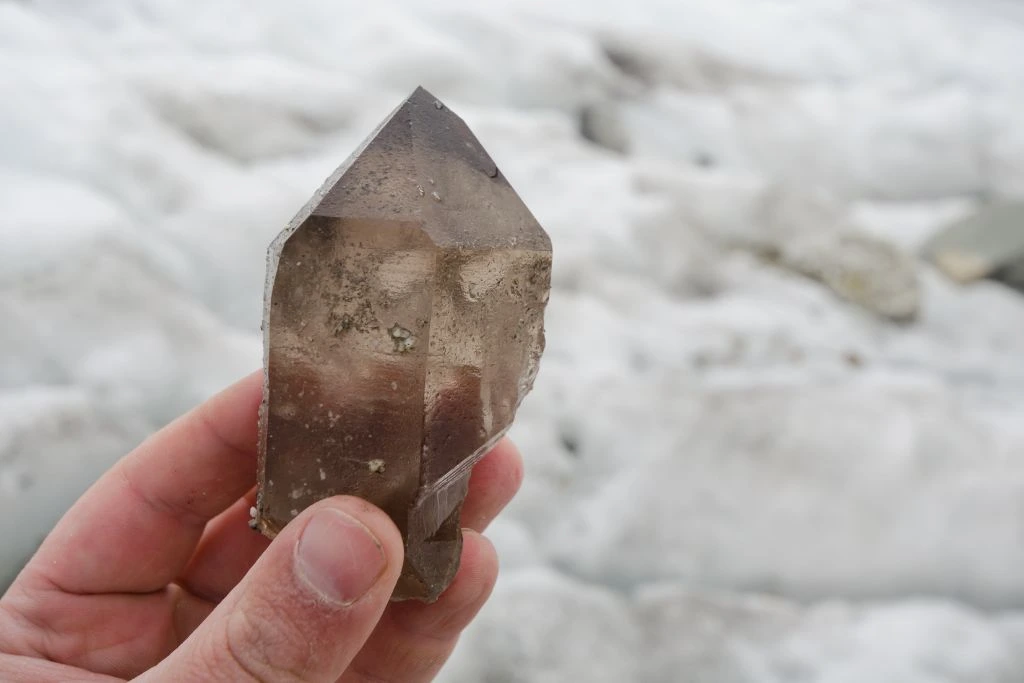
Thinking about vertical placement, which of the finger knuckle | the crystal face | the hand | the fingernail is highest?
the crystal face

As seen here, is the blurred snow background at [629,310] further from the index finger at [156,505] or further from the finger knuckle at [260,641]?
the finger knuckle at [260,641]

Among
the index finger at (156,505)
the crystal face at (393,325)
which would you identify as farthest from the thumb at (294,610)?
the index finger at (156,505)

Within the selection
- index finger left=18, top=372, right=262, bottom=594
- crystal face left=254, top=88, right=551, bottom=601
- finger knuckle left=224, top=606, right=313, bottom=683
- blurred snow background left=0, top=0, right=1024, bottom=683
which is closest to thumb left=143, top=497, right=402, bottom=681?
finger knuckle left=224, top=606, right=313, bottom=683

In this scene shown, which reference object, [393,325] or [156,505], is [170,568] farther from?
[393,325]

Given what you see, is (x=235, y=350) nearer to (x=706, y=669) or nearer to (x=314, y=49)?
(x=706, y=669)

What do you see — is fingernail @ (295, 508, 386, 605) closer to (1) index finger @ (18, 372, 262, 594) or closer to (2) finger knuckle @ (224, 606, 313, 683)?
(2) finger knuckle @ (224, 606, 313, 683)


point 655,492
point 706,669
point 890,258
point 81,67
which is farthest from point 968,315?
point 81,67

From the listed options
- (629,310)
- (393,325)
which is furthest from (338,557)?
(629,310)
